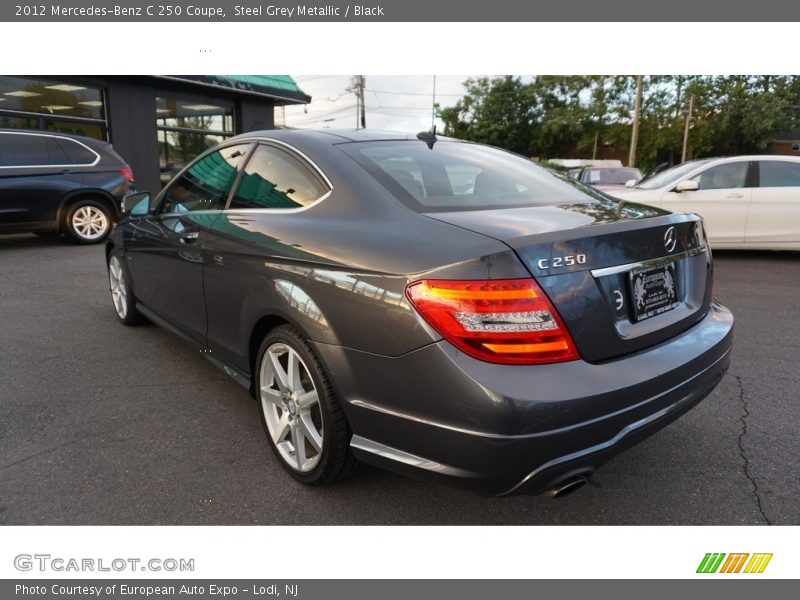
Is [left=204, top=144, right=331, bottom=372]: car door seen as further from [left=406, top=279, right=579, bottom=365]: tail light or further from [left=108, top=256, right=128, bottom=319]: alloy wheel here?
[left=108, top=256, right=128, bottom=319]: alloy wheel

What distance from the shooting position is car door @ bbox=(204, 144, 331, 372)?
8.48 ft

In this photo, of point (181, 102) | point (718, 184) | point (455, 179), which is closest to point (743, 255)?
point (718, 184)

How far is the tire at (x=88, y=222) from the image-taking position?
30.8ft

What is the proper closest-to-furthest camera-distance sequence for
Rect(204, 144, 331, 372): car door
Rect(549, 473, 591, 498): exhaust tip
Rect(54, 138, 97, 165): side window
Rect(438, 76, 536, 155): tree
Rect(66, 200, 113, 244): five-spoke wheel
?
Rect(549, 473, 591, 498): exhaust tip, Rect(204, 144, 331, 372): car door, Rect(54, 138, 97, 165): side window, Rect(66, 200, 113, 244): five-spoke wheel, Rect(438, 76, 536, 155): tree

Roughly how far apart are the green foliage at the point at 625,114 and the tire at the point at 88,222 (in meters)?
39.8

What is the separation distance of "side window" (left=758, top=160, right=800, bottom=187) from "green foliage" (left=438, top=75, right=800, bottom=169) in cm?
3586

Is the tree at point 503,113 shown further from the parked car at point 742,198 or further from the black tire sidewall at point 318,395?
the black tire sidewall at point 318,395

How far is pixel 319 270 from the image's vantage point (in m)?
2.34

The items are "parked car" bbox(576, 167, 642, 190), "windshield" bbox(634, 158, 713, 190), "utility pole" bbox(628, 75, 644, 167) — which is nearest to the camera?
"windshield" bbox(634, 158, 713, 190)

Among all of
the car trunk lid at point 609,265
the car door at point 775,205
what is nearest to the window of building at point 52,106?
the car trunk lid at point 609,265

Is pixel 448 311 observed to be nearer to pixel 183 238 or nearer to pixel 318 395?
pixel 318 395

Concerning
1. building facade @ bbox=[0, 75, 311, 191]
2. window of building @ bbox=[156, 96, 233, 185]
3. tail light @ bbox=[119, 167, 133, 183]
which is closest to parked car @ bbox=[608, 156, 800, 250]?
tail light @ bbox=[119, 167, 133, 183]

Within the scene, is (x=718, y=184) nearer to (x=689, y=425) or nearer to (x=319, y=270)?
(x=689, y=425)

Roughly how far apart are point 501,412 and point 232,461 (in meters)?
1.59
